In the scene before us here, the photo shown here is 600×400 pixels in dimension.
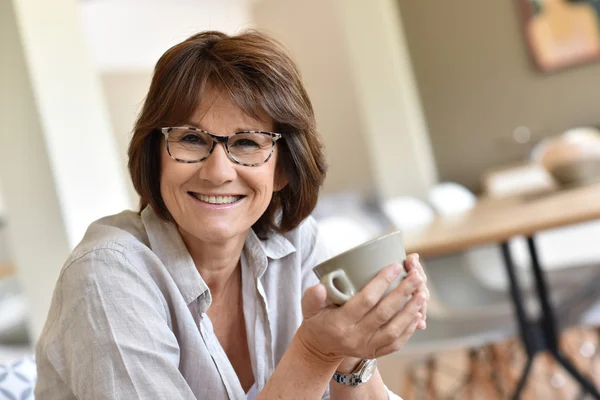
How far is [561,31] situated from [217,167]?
500cm

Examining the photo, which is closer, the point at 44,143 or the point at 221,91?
the point at 221,91

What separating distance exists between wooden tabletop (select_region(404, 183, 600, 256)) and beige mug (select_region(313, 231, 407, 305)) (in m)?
1.10

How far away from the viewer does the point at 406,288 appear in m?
0.85

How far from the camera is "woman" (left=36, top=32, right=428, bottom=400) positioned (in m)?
0.89

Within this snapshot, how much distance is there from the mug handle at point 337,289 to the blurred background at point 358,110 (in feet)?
1.67

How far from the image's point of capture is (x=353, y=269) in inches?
33.1

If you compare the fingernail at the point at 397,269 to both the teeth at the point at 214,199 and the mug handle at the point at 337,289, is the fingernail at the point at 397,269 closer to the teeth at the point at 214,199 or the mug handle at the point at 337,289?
the mug handle at the point at 337,289

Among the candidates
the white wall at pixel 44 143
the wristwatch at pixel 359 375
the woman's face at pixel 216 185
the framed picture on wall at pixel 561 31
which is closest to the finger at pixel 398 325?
the wristwatch at pixel 359 375

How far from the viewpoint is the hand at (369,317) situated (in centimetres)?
84

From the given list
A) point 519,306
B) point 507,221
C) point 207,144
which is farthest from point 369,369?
point 519,306

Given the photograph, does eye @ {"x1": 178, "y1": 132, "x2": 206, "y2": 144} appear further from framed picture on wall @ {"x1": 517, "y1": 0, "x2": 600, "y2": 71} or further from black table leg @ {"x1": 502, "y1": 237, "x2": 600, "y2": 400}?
framed picture on wall @ {"x1": 517, "y1": 0, "x2": 600, "y2": 71}

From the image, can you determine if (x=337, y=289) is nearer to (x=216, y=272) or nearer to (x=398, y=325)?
(x=398, y=325)

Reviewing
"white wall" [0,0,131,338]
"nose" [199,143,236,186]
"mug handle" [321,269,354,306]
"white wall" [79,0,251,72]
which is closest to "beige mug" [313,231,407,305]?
"mug handle" [321,269,354,306]

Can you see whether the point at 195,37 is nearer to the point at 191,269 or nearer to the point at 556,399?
the point at 191,269
